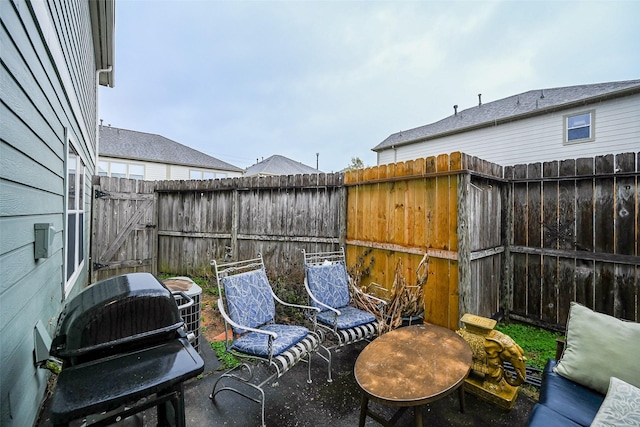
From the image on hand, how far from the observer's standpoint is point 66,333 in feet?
4.00

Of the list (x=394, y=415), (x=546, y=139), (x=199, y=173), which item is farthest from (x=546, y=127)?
(x=199, y=173)

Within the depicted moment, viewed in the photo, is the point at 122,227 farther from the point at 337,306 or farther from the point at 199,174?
the point at 199,174

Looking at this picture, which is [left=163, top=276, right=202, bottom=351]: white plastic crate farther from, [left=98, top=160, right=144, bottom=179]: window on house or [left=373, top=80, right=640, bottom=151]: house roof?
[left=98, top=160, right=144, bottom=179]: window on house

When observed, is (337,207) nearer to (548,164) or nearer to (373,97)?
(548,164)

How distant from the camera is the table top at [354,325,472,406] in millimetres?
1699

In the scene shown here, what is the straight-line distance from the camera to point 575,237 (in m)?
3.36

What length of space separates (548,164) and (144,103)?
76.3 feet

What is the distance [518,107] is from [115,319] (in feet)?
40.8

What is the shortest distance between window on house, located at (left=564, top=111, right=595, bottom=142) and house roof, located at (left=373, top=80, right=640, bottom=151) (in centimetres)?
35

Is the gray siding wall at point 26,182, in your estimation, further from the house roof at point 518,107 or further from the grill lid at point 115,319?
the house roof at point 518,107

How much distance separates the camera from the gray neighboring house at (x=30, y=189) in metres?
1.09

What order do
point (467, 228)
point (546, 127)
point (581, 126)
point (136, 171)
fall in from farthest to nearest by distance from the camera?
1. point (136, 171)
2. point (546, 127)
3. point (581, 126)
4. point (467, 228)

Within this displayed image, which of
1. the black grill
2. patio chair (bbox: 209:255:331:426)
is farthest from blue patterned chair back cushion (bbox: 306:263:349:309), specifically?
the black grill

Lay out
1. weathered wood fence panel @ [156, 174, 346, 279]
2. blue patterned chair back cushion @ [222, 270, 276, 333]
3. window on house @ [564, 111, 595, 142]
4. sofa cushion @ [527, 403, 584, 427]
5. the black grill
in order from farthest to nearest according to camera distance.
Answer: window on house @ [564, 111, 595, 142] < weathered wood fence panel @ [156, 174, 346, 279] < blue patterned chair back cushion @ [222, 270, 276, 333] < sofa cushion @ [527, 403, 584, 427] < the black grill
